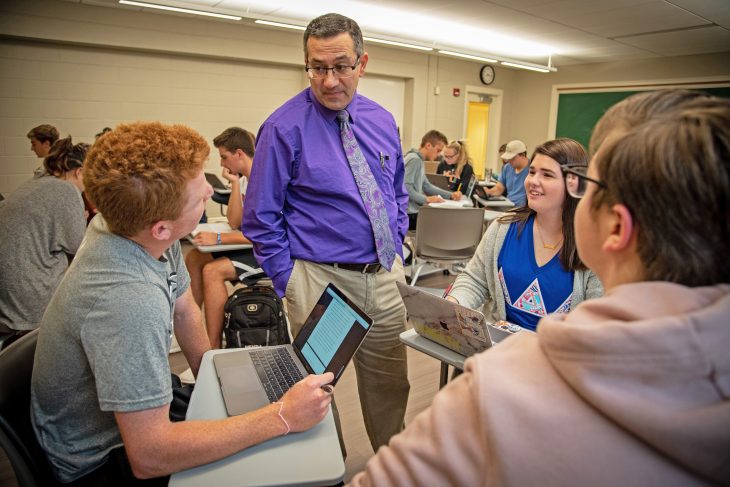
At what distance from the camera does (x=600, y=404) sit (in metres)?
0.50

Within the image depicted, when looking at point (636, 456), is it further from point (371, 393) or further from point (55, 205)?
point (55, 205)

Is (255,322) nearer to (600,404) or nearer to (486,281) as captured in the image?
(486,281)

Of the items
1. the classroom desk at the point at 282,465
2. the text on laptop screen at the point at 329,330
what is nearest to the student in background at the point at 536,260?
the text on laptop screen at the point at 329,330

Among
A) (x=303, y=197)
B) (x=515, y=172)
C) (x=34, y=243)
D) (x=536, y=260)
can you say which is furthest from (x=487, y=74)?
(x=34, y=243)

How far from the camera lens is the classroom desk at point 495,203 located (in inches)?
204

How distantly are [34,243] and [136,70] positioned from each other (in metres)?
3.80

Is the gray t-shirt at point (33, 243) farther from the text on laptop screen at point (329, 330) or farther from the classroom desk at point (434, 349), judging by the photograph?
the classroom desk at point (434, 349)

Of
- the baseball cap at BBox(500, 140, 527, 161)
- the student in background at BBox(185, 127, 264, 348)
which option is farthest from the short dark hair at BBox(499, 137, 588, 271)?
the baseball cap at BBox(500, 140, 527, 161)

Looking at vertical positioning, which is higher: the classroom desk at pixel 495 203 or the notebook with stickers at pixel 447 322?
the notebook with stickers at pixel 447 322

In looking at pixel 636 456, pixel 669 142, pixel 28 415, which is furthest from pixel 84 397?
pixel 669 142

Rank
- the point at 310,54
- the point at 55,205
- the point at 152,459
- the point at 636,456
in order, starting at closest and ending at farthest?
the point at 636,456
the point at 152,459
the point at 310,54
the point at 55,205

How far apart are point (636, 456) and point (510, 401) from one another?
5.4 inches

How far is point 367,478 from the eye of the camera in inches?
26.0

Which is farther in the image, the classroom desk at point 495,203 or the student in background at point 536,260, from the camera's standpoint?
the classroom desk at point 495,203
